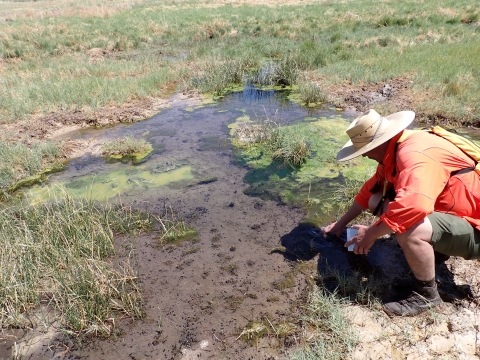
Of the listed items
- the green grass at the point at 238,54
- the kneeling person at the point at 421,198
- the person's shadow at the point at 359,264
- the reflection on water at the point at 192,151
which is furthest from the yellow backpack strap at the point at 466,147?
the green grass at the point at 238,54

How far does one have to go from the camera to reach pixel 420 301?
207 cm

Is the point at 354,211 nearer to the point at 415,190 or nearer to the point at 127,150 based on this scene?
the point at 415,190

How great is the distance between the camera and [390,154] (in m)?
2.04

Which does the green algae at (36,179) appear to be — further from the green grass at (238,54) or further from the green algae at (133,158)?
the green grass at (238,54)

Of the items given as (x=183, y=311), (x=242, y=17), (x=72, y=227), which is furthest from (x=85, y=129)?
(x=242, y=17)

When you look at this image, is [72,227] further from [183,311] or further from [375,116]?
[375,116]

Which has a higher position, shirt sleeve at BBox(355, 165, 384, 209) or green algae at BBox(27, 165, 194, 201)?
shirt sleeve at BBox(355, 165, 384, 209)

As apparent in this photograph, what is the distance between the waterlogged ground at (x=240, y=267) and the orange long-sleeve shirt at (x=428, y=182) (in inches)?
26.4

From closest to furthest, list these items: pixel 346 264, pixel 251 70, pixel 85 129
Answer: pixel 346 264
pixel 85 129
pixel 251 70

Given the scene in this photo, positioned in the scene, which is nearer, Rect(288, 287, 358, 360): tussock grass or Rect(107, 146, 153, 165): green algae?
Rect(288, 287, 358, 360): tussock grass

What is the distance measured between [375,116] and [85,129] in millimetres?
5300

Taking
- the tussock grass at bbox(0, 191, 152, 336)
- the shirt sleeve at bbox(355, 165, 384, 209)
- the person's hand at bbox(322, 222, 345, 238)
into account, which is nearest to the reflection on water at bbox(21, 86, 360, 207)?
the person's hand at bbox(322, 222, 345, 238)

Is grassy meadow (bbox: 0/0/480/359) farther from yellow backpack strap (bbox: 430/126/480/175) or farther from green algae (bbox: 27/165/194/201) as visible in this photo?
yellow backpack strap (bbox: 430/126/480/175)

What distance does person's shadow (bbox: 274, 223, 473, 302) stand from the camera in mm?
2275
